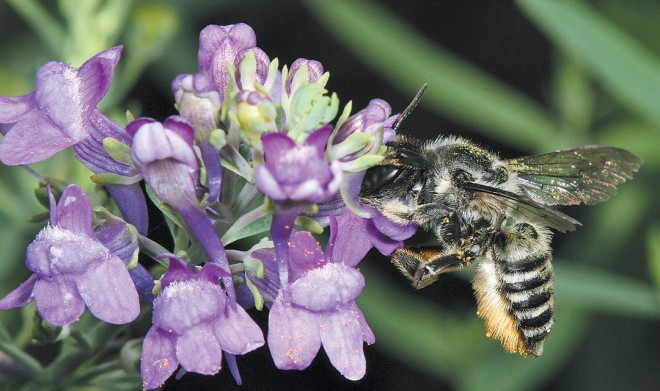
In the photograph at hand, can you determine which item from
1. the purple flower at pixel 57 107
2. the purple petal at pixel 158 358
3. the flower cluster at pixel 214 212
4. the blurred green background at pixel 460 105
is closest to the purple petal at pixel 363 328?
the flower cluster at pixel 214 212

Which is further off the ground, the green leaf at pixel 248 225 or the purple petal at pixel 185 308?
the green leaf at pixel 248 225

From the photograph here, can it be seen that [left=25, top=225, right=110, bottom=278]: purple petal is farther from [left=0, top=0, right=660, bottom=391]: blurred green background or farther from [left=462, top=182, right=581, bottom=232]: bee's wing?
[left=0, top=0, right=660, bottom=391]: blurred green background

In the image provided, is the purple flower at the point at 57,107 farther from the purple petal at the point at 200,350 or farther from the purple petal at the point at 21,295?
the purple petal at the point at 200,350

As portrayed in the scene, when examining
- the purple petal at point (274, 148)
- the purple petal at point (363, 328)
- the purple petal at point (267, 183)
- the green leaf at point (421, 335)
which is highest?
the purple petal at point (274, 148)

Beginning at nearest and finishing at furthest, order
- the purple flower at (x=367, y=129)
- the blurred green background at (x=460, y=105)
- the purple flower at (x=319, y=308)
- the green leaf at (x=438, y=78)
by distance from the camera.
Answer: the purple flower at (x=319, y=308) < the purple flower at (x=367, y=129) < the blurred green background at (x=460, y=105) < the green leaf at (x=438, y=78)

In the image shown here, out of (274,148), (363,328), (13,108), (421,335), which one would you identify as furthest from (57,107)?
(421,335)

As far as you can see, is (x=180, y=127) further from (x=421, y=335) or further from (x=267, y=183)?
(x=421, y=335)
